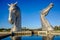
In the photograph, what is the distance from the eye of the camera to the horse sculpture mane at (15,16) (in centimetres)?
601

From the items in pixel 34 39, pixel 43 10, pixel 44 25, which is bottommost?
pixel 34 39

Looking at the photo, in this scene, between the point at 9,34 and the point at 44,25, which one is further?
the point at 44,25

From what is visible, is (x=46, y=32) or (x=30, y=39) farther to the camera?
(x=30, y=39)

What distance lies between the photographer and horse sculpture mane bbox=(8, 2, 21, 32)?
6.01 meters

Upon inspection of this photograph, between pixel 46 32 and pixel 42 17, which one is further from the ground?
pixel 42 17

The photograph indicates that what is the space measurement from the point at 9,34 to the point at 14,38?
0.70ft

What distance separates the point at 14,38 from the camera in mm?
6008

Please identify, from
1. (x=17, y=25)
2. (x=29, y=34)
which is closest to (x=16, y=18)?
(x=17, y=25)

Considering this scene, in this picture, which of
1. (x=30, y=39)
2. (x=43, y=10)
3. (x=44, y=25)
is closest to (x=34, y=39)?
(x=30, y=39)

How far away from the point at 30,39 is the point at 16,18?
78 cm

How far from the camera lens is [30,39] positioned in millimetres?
6500

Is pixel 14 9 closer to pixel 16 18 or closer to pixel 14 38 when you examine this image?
pixel 16 18

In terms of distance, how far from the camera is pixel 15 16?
644 cm

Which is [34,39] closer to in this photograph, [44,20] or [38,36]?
[38,36]
